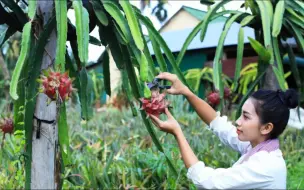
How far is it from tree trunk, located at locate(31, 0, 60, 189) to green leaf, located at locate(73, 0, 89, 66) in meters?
0.28

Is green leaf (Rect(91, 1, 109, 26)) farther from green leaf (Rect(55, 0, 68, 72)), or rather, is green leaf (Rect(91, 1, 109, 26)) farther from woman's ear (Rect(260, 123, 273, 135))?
woman's ear (Rect(260, 123, 273, 135))

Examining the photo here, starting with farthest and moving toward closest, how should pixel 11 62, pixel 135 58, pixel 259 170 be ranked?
pixel 11 62 → pixel 135 58 → pixel 259 170

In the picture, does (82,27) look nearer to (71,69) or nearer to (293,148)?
(71,69)

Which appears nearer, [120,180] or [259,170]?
[259,170]

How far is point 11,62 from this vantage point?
15422 millimetres

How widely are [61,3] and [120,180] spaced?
1.98 metres

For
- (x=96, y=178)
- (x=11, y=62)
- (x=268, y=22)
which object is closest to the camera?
(x=268, y=22)

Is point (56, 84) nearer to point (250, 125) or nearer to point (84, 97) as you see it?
point (84, 97)

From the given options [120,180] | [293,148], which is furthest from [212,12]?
[293,148]

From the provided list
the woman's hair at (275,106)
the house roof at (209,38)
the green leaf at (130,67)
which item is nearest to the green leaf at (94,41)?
the green leaf at (130,67)

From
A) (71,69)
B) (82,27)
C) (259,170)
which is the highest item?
(82,27)

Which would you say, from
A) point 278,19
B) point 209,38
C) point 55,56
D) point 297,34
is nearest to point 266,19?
point 278,19

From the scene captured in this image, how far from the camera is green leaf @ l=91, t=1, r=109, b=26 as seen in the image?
1.95 meters

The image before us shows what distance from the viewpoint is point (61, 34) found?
1.74 m
